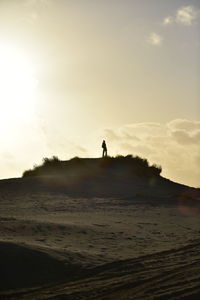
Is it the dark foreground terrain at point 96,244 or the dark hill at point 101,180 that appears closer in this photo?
the dark foreground terrain at point 96,244

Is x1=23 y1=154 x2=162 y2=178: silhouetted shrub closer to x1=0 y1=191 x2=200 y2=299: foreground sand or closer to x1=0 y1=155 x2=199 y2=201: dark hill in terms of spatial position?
x1=0 y1=155 x2=199 y2=201: dark hill

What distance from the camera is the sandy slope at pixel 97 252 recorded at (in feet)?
31.8

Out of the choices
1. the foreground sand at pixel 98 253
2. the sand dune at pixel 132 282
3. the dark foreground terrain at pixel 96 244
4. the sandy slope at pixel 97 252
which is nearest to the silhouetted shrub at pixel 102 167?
the dark foreground terrain at pixel 96 244

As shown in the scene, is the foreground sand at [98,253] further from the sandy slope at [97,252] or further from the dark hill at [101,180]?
the dark hill at [101,180]

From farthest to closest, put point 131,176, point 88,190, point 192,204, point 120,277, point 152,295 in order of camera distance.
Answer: point 131,176
point 88,190
point 192,204
point 120,277
point 152,295

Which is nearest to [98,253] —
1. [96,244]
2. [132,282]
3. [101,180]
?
[96,244]

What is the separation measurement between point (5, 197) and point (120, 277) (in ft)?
51.2

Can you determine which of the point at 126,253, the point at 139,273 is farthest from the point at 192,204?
the point at 139,273

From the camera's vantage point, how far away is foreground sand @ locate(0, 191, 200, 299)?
9.65 metres

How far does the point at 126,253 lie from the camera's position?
13.2 metres

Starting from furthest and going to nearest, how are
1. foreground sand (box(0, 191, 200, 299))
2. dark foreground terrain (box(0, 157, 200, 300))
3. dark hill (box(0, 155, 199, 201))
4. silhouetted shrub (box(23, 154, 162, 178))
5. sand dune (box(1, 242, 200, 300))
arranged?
1. silhouetted shrub (box(23, 154, 162, 178))
2. dark hill (box(0, 155, 199, 201))
3. dark foreground terrain (box(0, 157, 200, 300))
4. foreground sand (box(0, 191, 200, 299))
5. sand dune (box(1, 242, 200, 300))

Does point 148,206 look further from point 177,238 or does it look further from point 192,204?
point 177,238

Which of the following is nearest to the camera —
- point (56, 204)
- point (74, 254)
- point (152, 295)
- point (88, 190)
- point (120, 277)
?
point (152, 295)

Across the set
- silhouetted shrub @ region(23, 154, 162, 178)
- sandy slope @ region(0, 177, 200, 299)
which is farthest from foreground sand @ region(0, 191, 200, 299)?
silhouetted shrub @ region(23, 154, 162, 178)
